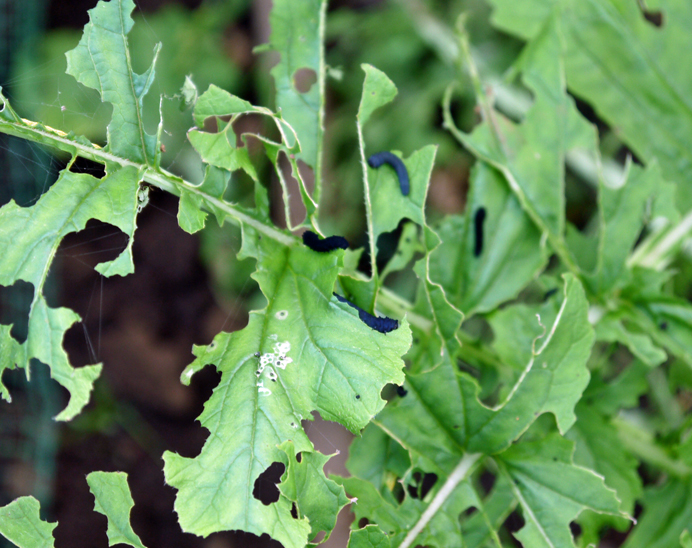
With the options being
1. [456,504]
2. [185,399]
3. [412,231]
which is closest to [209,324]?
[185,399]

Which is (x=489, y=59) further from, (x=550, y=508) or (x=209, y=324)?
(x=550, y=508)

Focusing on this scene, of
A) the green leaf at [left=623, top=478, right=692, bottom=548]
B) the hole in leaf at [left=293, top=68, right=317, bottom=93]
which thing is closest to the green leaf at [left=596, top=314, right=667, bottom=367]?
the green leaf at [left=623, top=478, right=692, bottom=548]

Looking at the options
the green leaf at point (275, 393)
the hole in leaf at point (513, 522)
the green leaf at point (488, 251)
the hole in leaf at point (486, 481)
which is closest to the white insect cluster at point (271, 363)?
the green leaf at point (275, 393)

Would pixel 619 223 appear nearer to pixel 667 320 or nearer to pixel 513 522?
pixel 667 320

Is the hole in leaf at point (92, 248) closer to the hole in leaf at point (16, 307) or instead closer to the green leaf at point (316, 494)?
the hole in leaf at point (16, 307)

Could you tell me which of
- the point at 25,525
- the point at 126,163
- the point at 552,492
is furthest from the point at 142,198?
the point at 552,492

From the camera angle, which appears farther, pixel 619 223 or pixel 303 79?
pixel 303 79
